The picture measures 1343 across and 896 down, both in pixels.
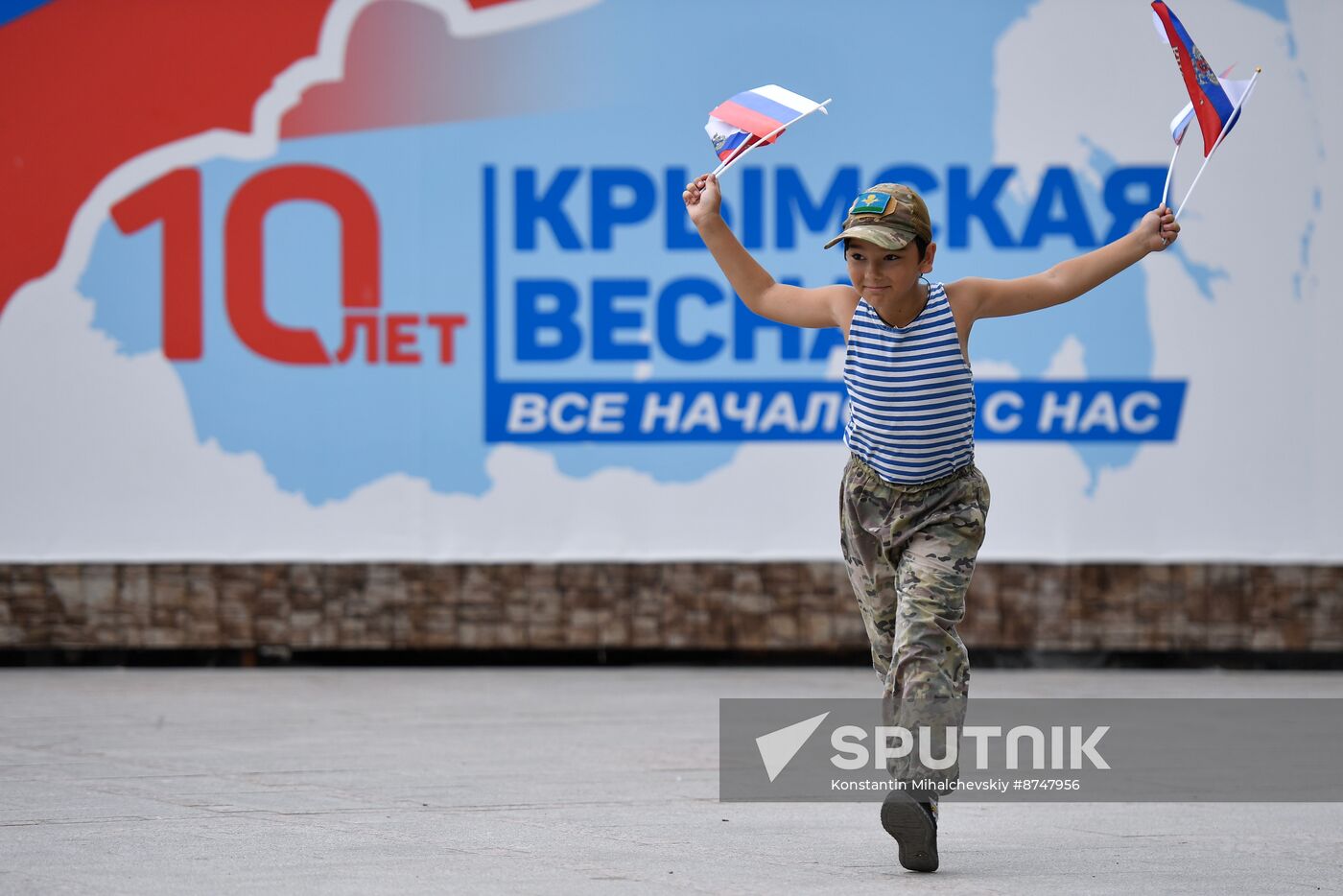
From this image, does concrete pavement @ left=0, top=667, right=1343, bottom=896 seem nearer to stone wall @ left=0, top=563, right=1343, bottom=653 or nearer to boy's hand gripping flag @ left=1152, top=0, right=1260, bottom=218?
stone wall @ left=0, top=563, right=1343, bottom=653

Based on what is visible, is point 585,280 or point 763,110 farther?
point 585,280

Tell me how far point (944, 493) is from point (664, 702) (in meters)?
3.84

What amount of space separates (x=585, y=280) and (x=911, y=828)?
17.4 ft

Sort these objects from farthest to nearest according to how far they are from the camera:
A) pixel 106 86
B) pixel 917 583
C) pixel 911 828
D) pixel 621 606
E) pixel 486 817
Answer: pixel 621 606
pixel 106 86
pixel 486 817
pixel 917 583
pixel 911 828

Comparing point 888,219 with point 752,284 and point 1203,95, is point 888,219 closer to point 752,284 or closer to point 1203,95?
point 752,284

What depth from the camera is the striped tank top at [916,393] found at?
186 inches

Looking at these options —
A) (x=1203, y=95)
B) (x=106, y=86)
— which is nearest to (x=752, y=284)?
(x=1203, y=95)

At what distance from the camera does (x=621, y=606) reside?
956 cm

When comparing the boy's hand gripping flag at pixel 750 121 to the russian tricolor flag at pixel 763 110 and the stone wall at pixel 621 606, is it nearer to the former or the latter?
the russian tricolor flag at pixel 763 110

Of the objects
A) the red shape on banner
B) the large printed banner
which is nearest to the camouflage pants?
the large printed banner

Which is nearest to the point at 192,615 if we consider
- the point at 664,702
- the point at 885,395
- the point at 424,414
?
the point at 424,414

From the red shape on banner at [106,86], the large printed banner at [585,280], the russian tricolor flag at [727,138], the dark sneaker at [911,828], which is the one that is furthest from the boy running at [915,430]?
the red shape on banner at [106,86]

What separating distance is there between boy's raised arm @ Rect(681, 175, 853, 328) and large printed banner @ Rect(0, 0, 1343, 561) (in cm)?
446

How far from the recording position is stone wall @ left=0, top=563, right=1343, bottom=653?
9508mm
